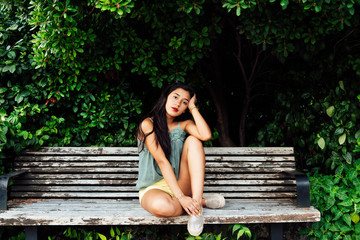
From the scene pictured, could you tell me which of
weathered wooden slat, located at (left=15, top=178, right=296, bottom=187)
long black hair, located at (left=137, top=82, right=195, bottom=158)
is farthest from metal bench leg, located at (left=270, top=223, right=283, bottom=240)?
long black hair, located at (left=137, top=82, right=195, bottom=158)

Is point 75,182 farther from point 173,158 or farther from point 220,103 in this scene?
point 220,103

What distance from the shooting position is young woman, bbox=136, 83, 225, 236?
248 centimetres

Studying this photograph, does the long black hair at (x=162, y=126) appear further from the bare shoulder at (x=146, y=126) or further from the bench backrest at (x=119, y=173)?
the bench backrest at (x=119, y=173)

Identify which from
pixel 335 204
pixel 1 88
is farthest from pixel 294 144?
pixel 1 88

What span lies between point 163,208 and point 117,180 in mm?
934

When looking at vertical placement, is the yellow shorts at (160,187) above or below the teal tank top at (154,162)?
below

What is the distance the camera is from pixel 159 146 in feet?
8.64

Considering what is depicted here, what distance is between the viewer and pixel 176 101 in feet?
9.03

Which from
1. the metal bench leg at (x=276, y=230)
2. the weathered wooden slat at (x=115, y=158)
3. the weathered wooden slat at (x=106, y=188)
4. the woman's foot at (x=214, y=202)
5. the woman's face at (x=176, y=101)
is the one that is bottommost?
the metal bench leg at (x=276, y=230)

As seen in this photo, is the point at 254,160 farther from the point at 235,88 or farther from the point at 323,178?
the point at 235,88

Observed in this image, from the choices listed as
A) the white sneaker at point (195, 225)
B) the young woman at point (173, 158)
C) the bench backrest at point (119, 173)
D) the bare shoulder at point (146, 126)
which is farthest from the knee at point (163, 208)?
the bench backrest at point (119, 173)

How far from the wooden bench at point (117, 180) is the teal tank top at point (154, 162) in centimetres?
25

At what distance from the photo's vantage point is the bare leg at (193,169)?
8.25 ft

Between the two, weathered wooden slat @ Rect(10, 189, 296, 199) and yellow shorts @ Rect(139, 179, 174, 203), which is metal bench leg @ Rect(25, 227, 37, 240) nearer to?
weathered wooden slat @ Rect(10, 189, 296, 199)
